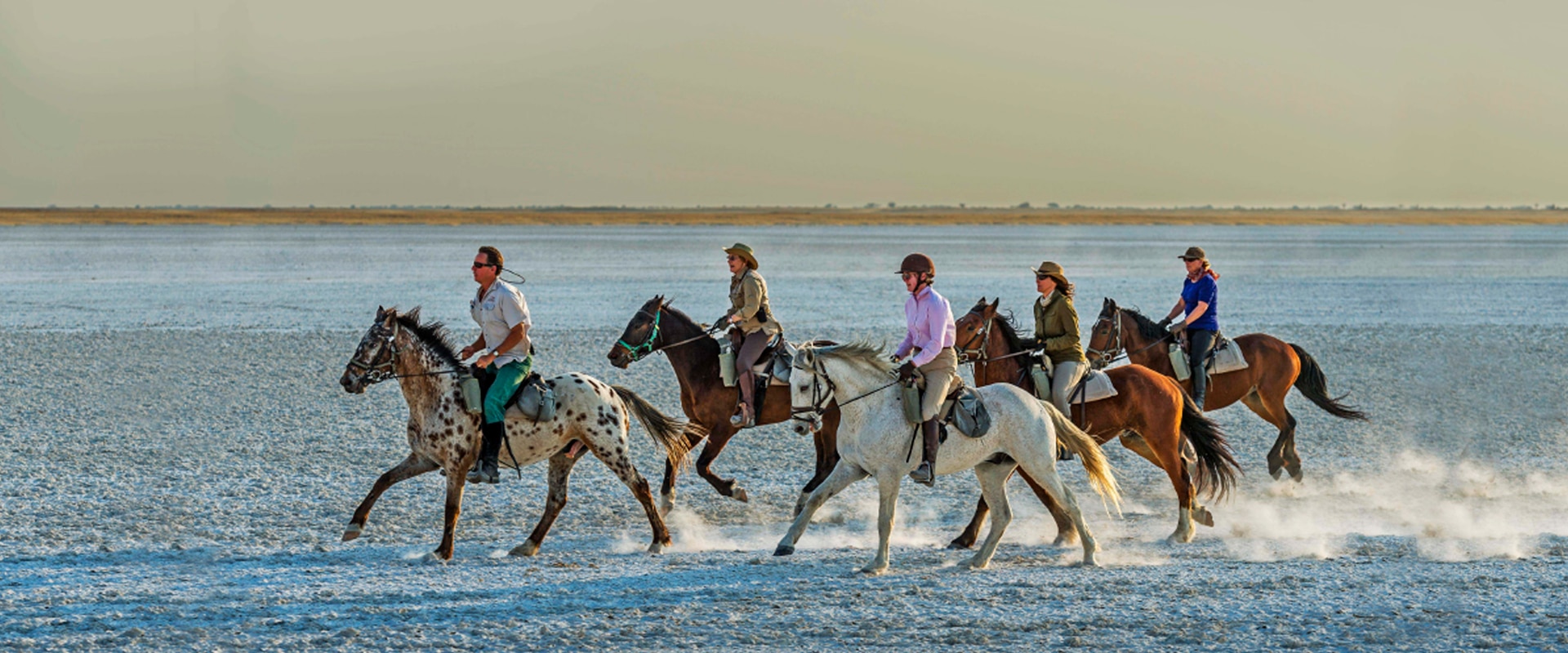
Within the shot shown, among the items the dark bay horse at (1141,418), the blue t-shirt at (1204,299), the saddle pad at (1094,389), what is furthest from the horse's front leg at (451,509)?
the blue t-shirt at (1204,299)

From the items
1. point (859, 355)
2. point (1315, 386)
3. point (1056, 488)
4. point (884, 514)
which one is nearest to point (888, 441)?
point (884, 514)

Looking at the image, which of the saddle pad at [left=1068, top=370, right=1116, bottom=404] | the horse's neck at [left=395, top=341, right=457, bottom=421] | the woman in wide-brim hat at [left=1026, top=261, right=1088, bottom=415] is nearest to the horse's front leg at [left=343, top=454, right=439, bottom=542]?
the horse's neck at [left=395, top=341, right=457, bottom=421]

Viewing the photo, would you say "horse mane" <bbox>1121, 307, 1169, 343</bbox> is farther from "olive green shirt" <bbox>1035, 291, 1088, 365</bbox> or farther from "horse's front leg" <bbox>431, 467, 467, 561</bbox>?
"horse's front leg" <bbox>431, 467, 467, 561</bbox>

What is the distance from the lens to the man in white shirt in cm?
981

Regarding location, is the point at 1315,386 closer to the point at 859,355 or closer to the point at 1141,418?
the point at 1141,418

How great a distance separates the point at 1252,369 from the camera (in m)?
14.0

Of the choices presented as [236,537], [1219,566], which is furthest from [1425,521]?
[236,537]

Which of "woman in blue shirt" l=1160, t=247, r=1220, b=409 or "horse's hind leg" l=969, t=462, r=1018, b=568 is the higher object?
"woman in blue shirt" l=1160, t=247, r=1220, b=409

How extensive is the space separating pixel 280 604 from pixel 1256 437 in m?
10.9

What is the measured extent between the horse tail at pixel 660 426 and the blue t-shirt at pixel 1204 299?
5.18 m

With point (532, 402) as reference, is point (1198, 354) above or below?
below

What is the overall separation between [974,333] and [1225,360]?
11.4 feet

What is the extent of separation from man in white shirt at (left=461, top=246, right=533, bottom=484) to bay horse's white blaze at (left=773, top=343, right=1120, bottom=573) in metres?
1.96

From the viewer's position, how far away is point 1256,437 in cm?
1583
